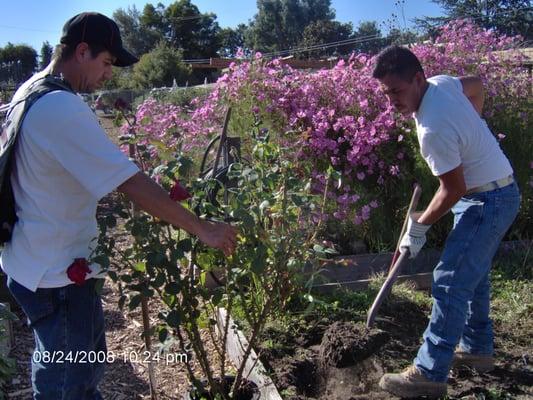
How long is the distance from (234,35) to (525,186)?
2876 inches

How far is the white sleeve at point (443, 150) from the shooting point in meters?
2.54

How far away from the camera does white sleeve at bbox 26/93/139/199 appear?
173 cm

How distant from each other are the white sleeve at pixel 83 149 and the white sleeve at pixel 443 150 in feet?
4.64

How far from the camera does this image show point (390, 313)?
3.84 meters

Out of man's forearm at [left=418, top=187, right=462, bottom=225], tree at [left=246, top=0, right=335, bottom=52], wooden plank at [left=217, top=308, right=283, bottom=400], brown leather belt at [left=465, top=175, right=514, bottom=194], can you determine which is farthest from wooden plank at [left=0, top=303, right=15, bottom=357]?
tree at [left=246, top=0, right=335, bottom=52]

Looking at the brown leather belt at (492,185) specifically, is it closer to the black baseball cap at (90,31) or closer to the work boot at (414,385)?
the work boot at (414,385)

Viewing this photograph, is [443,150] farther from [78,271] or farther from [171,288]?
[78,271]

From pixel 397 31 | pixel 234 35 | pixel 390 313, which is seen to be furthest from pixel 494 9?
pixel 234 35

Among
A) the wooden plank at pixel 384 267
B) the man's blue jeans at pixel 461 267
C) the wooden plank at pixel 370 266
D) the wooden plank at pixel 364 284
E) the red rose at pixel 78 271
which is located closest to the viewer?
the red rose at pixel 78 271

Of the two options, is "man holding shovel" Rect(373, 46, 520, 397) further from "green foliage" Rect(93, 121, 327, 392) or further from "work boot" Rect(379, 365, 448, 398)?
"green foliage" Rect(93, 121, 327, 392)

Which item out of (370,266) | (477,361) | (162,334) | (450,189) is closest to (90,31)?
(162,334)

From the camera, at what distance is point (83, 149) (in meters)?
1.74

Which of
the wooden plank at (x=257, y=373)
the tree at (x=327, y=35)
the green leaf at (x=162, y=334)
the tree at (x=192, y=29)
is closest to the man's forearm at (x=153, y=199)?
the green leaf at (x=162, y=334)

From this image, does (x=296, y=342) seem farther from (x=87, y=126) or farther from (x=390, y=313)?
(x=87, y=126)
